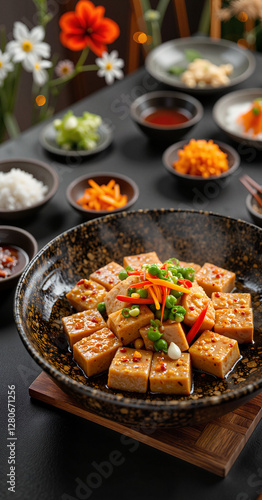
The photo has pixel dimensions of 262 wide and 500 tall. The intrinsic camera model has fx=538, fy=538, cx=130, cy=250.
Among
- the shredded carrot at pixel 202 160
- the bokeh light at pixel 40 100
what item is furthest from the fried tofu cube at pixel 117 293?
the bokeh light at pixel 40 100

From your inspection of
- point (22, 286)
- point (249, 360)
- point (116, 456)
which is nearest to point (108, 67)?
point (22, 286)

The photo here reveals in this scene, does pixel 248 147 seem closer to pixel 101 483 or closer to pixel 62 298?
pixel 62 298

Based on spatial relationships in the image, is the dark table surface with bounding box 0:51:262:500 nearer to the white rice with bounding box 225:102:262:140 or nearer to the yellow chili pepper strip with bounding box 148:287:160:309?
the yellow chili pepper strip with bounding box 148:287:160:309

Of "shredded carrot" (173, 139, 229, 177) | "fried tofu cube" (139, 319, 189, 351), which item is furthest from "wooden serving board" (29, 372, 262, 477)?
"shredded carrot" (173, 139, 229, 177)

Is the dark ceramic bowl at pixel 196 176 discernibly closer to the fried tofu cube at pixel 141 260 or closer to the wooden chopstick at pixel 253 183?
the wooden chopstick at pixel 253 183

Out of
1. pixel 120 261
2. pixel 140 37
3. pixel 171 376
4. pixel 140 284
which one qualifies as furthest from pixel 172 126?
pixel 140 37

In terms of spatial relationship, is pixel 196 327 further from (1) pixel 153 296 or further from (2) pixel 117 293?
(2) pixel 117 293
